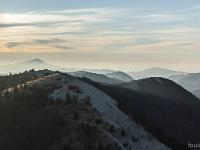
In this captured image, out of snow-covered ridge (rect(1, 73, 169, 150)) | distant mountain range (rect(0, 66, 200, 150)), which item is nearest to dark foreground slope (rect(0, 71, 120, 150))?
distant mountain range (rect(0, 66, 200, 150))

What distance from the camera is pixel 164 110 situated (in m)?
140

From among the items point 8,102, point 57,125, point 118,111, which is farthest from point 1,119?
point 118,111

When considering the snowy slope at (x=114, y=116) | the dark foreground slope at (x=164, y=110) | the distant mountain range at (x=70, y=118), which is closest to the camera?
the distant mountain range at (x=70, y=118)

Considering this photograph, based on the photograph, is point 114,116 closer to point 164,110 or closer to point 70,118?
point 70,118

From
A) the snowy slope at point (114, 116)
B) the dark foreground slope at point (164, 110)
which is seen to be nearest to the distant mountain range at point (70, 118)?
the snowy slope at point (114, 116)

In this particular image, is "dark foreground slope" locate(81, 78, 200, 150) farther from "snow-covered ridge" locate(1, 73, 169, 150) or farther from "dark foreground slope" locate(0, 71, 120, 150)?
"dark foreground slope" locate(0, 71, 120, 150)

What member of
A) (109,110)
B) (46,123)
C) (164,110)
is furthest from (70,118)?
(164,110)

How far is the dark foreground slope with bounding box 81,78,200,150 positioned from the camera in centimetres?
10194

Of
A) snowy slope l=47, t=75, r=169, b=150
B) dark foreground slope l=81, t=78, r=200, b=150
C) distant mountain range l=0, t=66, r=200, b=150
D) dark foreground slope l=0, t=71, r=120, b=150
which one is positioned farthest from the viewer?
dark foreground slope l=81, t=78, r=200, b=150

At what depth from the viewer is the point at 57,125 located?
6944cm

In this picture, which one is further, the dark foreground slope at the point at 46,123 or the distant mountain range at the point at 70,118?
the distant mountain range at the point at 70,118

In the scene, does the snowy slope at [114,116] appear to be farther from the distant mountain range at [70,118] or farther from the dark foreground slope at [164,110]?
the dark foreground slope at [164,110]

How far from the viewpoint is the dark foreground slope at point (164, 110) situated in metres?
102

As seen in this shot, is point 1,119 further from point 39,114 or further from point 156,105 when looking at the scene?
point 156,105
